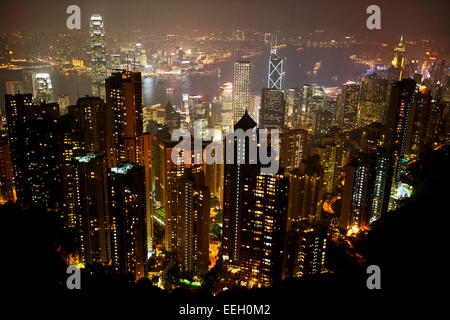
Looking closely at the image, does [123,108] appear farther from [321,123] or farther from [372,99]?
[372,99]

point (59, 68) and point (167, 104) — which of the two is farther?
point (167, 104)

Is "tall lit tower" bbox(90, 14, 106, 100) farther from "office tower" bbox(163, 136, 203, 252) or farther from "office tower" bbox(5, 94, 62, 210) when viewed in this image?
"office tower" bbox(163, 136, 203, 252)

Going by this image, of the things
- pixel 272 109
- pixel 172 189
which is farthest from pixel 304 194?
pixel 272 109

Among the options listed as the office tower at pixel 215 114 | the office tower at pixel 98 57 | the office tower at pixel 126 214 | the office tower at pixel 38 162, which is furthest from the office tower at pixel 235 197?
the office tower at pixel 215 114

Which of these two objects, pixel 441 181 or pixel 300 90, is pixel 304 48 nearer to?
pixel 300 90

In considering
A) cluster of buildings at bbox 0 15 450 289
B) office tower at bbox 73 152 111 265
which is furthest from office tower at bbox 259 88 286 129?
office tower at bbox 73 152 111 265

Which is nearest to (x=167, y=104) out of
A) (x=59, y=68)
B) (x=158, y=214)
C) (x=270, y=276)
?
(x=59, y=68)
